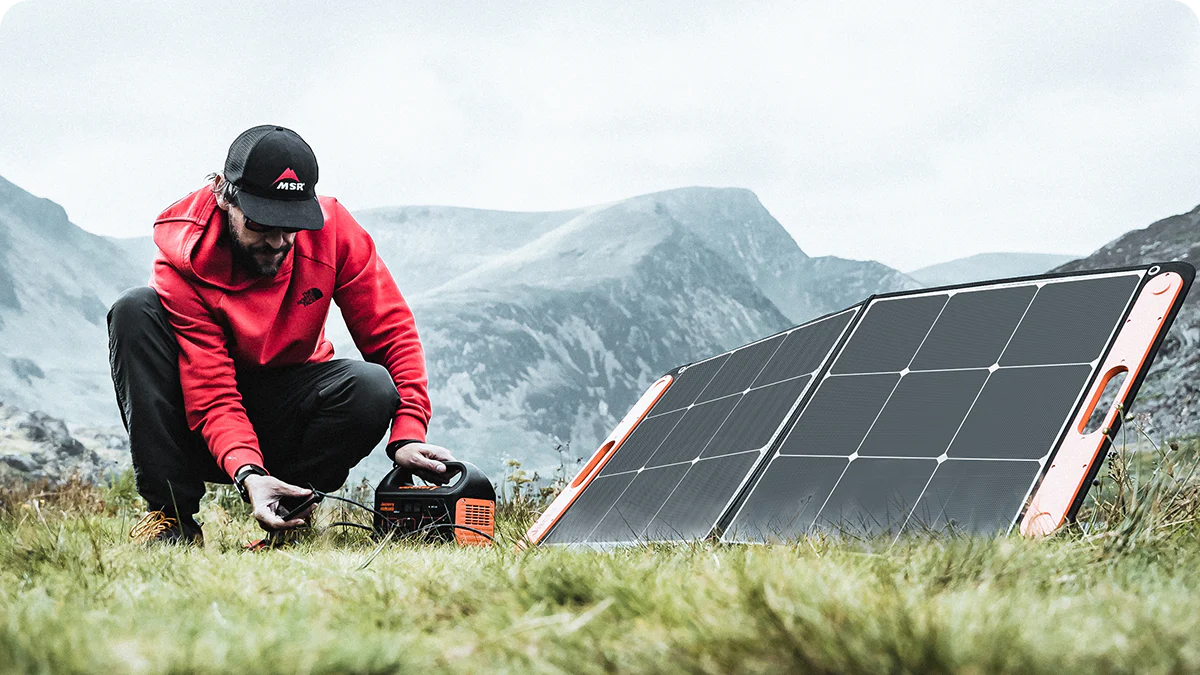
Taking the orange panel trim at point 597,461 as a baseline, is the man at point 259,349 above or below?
above

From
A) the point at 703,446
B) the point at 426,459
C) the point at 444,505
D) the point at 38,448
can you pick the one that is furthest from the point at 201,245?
the point at 38,448

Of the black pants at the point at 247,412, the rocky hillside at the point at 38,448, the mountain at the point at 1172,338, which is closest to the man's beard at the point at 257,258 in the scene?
the black pants at the point at 247,412

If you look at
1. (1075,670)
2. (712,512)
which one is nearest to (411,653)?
(1075,670)

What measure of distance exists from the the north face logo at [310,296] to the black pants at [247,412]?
32cm

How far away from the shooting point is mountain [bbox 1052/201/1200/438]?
6988 mm

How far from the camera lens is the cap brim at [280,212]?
11.3 feet

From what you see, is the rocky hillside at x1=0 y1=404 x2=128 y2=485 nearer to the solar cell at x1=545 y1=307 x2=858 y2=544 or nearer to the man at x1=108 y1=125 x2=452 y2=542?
the man at x1=108 y1=125 x2=452 y2=542

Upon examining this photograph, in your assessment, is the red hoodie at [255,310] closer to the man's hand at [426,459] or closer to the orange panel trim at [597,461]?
the man's hand at [426,459]

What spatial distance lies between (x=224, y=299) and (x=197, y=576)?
1.73 metres

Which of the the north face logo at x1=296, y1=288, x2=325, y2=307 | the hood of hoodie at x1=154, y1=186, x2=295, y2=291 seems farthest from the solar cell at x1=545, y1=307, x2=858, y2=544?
the hood of hoodie at x1=154, y1=186, x2=295, y2=291

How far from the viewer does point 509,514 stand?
17.5 feet

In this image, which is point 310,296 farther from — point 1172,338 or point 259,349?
point 1172,338

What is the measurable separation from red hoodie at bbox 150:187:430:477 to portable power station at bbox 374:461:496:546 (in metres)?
0.25

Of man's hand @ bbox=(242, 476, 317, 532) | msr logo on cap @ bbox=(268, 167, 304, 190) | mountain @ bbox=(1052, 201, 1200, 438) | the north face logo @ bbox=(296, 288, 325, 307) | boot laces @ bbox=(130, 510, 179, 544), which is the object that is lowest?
mountain @ bbox=(1052, 201, 1200, 438)
